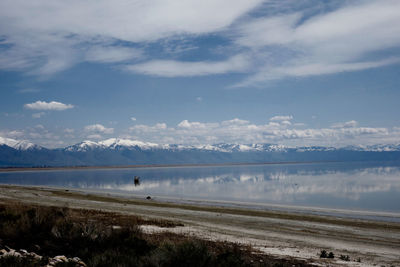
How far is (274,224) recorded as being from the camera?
24641 millimetres

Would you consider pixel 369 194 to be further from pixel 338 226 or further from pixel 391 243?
pixel 391 243

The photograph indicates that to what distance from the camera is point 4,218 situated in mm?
13648

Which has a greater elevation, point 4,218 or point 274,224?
point 4,218

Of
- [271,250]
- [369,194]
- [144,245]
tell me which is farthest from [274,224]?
[369,194]

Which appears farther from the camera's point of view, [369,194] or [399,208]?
[369,194]

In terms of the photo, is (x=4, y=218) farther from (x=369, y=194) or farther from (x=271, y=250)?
(x=369, y=194)

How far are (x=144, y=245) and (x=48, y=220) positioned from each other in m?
3.97

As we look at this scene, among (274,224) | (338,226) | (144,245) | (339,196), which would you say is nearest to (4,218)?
(144,245)

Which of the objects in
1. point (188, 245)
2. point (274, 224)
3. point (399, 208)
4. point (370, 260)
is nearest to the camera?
point (188, 245)

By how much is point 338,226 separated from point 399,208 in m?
18.8

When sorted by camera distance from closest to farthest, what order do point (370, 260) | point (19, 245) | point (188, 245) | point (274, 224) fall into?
1. point (188, 245)
2. point (19, 245)
3. point (370, 260)
4. point (274, 224)

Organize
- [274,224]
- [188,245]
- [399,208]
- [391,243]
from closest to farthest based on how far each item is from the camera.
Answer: [188,245] → [391,243] → [274,224] → [399,208]

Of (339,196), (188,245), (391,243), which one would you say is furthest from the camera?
(339,196)

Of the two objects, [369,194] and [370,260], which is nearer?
[370,260]
